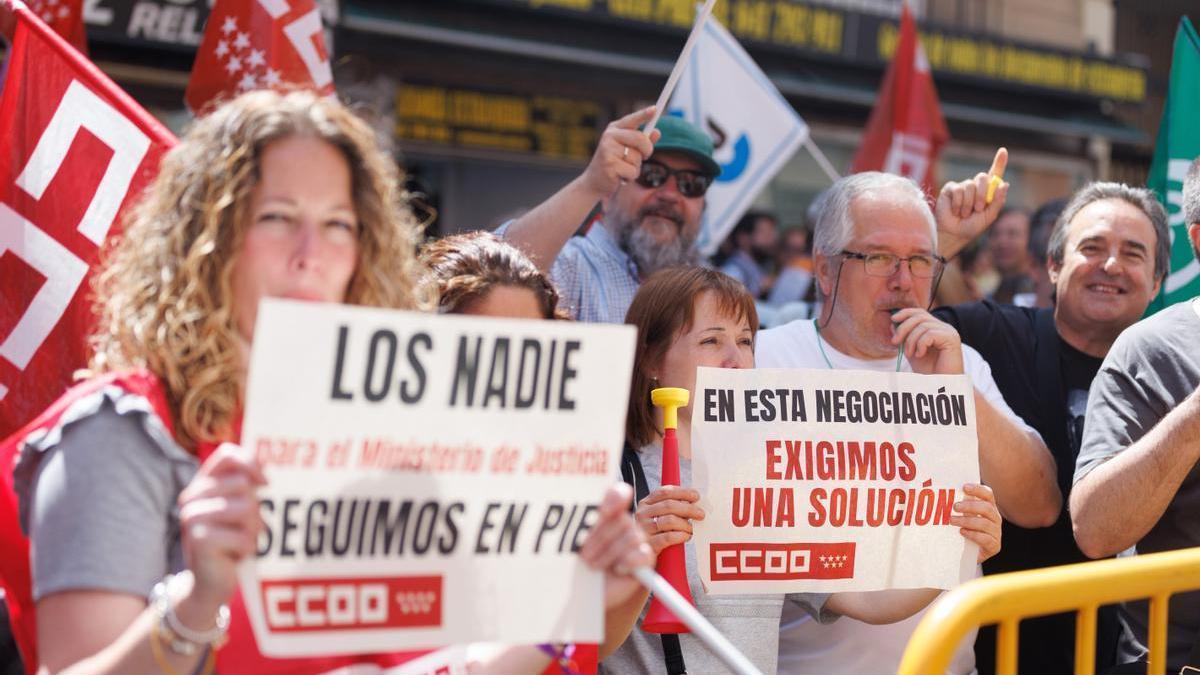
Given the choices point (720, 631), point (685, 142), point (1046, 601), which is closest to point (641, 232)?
point (685, 142)

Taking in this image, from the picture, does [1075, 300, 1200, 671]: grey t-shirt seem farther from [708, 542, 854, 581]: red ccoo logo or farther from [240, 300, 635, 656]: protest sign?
[240, 300, 635, 656]: protest sign

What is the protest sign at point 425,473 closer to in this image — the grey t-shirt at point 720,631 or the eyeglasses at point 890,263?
the grey t-shirt at point 720,631

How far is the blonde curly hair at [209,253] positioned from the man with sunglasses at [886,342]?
1.45 meters

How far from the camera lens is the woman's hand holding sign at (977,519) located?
8.52ft

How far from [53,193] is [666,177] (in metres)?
2.17

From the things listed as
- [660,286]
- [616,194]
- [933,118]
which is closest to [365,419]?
[660,286]

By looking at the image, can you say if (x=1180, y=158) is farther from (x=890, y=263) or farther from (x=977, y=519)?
(x=977, y=519)

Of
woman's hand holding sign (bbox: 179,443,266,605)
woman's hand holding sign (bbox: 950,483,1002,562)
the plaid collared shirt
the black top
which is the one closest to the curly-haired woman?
woman's hand holding sign (bbox: 179,443,266,605)

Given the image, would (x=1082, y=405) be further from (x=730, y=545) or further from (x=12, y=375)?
(x=12, y=375)

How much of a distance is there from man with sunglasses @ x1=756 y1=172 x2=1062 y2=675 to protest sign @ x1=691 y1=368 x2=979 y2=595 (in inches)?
11.4

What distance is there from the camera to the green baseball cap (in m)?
4.34

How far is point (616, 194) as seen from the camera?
4.45 m

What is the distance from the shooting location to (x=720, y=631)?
8.43 feet

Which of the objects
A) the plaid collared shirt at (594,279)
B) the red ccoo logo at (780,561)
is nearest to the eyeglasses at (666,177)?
the plaid collared shirt at (594,279)
